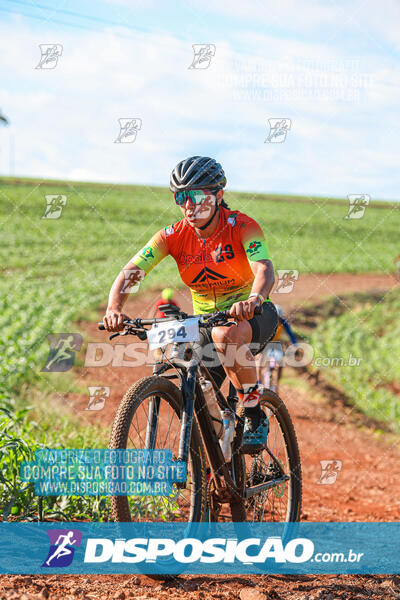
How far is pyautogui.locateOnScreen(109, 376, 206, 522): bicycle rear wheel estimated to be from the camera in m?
3.29

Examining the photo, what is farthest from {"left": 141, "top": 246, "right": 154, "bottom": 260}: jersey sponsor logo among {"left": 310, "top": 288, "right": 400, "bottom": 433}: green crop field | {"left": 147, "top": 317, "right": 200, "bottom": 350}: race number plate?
{"left": 310, "top": 288, "right": 400, "bottom": 433}: green crop field

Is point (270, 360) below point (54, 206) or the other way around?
below

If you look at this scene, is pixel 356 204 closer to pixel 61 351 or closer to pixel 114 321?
pixel 114 321

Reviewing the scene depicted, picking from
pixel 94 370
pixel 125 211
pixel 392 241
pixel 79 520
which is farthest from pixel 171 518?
pixel 125 211

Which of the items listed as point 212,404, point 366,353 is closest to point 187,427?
point 212,404

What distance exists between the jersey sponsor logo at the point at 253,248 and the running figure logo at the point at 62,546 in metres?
2.21

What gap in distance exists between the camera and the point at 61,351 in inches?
461

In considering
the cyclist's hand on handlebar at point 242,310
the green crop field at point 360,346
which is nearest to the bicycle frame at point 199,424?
the cyclist's hand on handlebar at point 242,310

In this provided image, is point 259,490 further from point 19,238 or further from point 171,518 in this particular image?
point 19,238

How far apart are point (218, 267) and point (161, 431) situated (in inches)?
45.0

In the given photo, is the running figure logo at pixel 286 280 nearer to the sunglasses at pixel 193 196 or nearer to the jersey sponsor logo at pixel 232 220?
the jersey sponsor logo at pixel 232 220

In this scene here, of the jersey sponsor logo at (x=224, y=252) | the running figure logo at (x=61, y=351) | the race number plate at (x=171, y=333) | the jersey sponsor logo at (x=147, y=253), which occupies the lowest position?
the race number plate at (x=171, y=333)

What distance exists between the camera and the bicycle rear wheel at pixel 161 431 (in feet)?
10.8

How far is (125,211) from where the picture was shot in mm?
46219
